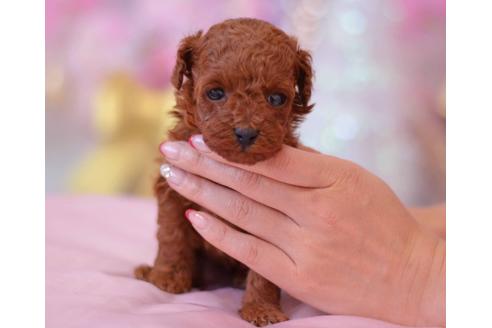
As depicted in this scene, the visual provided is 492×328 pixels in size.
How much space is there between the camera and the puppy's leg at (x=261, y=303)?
6.89 ft

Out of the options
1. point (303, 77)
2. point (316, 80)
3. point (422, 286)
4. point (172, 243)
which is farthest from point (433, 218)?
Result: point (172, 243)

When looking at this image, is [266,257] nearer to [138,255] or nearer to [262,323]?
[262,323]

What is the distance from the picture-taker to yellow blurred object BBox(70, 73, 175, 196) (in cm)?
508

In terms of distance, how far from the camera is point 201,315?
6.29 feet

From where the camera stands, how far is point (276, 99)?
203cm

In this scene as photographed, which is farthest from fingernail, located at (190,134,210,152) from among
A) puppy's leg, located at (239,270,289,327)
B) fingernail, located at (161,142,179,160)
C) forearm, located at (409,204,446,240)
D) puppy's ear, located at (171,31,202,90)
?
forearm, located at (409,204,446,240)

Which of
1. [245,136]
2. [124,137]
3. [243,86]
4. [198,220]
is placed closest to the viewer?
[245,136]

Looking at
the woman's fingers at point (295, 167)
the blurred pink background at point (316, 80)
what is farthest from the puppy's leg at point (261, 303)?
the blurred pink background at point (316, 80)

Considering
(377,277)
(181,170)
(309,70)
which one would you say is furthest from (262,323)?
(309,70)

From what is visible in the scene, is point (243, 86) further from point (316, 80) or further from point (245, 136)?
point (316, 80)

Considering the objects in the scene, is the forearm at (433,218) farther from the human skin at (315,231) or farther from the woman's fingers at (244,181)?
the woman's fingers at (244,181)

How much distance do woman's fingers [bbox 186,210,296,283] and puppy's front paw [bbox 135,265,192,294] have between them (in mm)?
297

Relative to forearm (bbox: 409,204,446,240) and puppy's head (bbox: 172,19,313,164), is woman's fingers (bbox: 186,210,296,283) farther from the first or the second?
forearm (bbox: 409,204,446,240)

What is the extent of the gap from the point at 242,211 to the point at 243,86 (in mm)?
548
